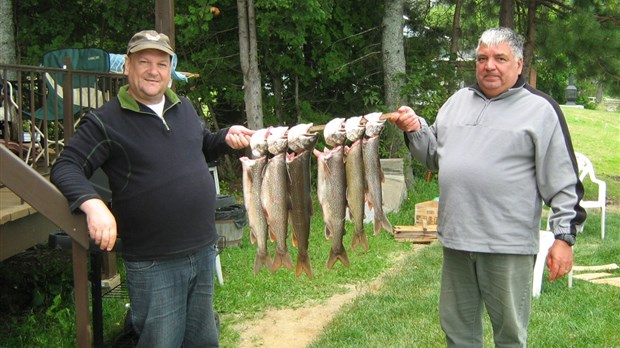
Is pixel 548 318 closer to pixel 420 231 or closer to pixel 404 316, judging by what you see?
pixel 404 316

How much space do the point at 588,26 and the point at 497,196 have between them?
9.30 meters

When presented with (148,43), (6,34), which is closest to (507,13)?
(6,34)

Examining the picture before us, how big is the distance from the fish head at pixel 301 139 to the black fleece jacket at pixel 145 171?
1.57 ft

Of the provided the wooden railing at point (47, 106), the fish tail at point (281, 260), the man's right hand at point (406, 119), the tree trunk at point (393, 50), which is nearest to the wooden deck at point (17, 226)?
the wooden railing at point (47, 106)

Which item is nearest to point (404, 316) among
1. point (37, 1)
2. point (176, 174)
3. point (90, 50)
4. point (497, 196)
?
point (497, 196)

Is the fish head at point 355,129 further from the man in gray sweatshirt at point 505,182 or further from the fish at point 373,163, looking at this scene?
the man in gray sweatshirt at point 505,182

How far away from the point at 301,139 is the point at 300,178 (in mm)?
220

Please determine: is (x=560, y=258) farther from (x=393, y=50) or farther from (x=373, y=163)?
(x=393, y=50)

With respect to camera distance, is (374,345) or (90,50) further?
(90,50)

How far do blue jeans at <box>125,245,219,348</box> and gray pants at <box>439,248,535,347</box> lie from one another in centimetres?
132

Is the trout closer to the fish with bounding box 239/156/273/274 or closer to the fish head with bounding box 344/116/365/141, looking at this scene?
the fish with bounding box 239/156/273/274

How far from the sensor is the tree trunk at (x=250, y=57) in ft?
34.8

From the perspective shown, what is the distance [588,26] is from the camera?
11.3 metres

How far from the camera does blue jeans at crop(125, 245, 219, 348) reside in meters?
3.06
